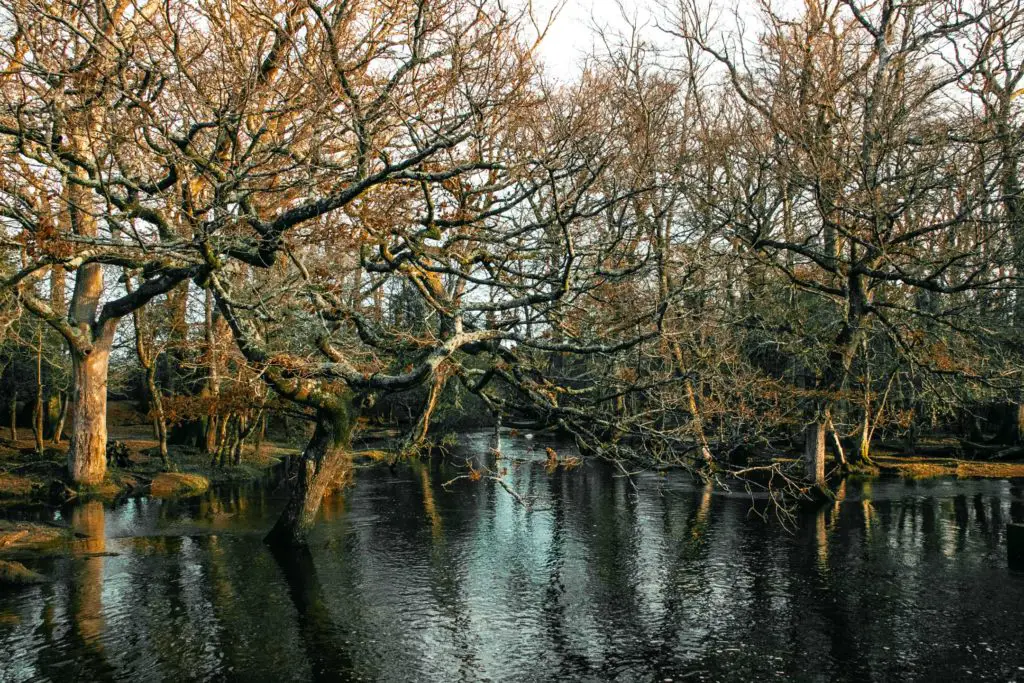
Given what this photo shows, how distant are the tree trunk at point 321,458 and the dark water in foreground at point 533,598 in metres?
1.12

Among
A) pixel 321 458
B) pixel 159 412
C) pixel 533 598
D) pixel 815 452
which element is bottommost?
pixel 533 598

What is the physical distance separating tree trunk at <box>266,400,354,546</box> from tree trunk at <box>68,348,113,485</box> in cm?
1167

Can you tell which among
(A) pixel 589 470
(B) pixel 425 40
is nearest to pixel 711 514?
(A) pixel 589 470

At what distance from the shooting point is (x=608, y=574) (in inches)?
704

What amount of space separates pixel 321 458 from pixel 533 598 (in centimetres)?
541

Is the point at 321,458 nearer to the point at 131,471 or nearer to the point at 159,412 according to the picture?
the point at 131,471

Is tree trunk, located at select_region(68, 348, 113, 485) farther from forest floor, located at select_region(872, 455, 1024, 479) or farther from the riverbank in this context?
forest floor, located at select_region(872, 455, 1024, 479)

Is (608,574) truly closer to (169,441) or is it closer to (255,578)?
(255,578)

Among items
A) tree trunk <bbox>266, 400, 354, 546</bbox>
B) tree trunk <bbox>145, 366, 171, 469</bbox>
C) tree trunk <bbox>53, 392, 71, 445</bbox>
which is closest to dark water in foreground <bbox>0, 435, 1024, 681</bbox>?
tree trunk <bbox>266, 400, 354, 546</bbox>

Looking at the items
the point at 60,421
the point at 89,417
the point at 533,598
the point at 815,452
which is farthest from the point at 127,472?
the point at 815,452

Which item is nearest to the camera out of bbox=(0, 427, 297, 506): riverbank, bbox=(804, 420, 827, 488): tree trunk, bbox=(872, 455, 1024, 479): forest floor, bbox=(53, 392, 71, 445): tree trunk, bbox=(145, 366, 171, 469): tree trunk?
bbox=(804, 420, 827, 488): tree trunk

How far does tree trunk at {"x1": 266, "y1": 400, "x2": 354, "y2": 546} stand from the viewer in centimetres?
1800

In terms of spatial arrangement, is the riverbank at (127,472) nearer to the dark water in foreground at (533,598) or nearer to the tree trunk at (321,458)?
the dark water in foreground at (533,598)

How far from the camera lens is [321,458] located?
59.5ft
